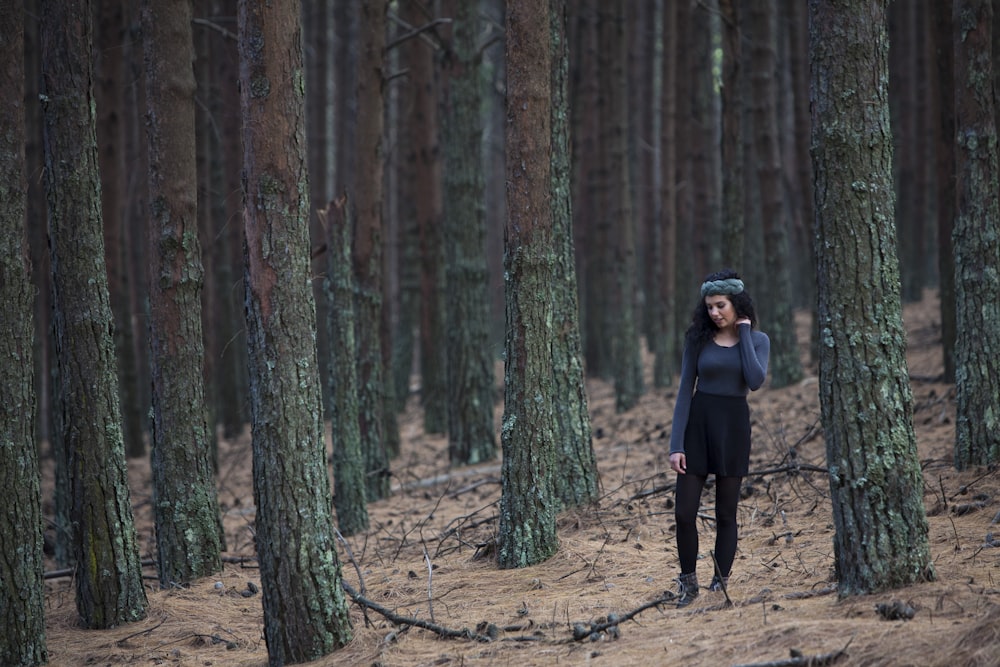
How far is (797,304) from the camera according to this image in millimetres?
26766

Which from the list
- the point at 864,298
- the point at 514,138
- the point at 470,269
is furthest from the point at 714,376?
the point at 470,269

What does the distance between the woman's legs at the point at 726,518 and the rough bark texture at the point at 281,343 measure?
232 centimetres

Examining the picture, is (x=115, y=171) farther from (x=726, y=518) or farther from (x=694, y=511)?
(x=726, y=518)

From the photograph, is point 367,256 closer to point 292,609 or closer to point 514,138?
point 514,138

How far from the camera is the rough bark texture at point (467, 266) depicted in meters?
12.4

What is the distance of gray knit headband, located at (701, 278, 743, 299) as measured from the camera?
580cm

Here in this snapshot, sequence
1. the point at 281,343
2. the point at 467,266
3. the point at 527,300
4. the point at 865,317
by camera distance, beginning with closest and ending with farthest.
→ the point at 865,317, the point at 281,343, the point at 527,300, the point at 467,266

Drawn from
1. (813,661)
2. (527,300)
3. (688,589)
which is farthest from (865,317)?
(527,300)

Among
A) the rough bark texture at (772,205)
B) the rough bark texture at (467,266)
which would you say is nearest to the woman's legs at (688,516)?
the rough bark texture at (467,266)

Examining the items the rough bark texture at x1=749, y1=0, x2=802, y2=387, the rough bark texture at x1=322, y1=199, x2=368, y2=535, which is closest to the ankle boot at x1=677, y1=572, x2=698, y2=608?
the rough bark texture at x1=322, y1=199, x2=368, y2=535

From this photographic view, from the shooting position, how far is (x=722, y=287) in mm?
5797

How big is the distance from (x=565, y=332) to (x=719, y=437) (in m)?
2.80

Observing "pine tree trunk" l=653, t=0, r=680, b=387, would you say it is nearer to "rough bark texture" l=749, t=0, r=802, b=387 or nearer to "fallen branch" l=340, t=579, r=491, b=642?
"rough bark texture" l=749, t=0, r=802, b=387

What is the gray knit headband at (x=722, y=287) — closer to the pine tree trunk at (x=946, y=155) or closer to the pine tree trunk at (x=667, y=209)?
the pine tree trunk at (x=946, y=155)
